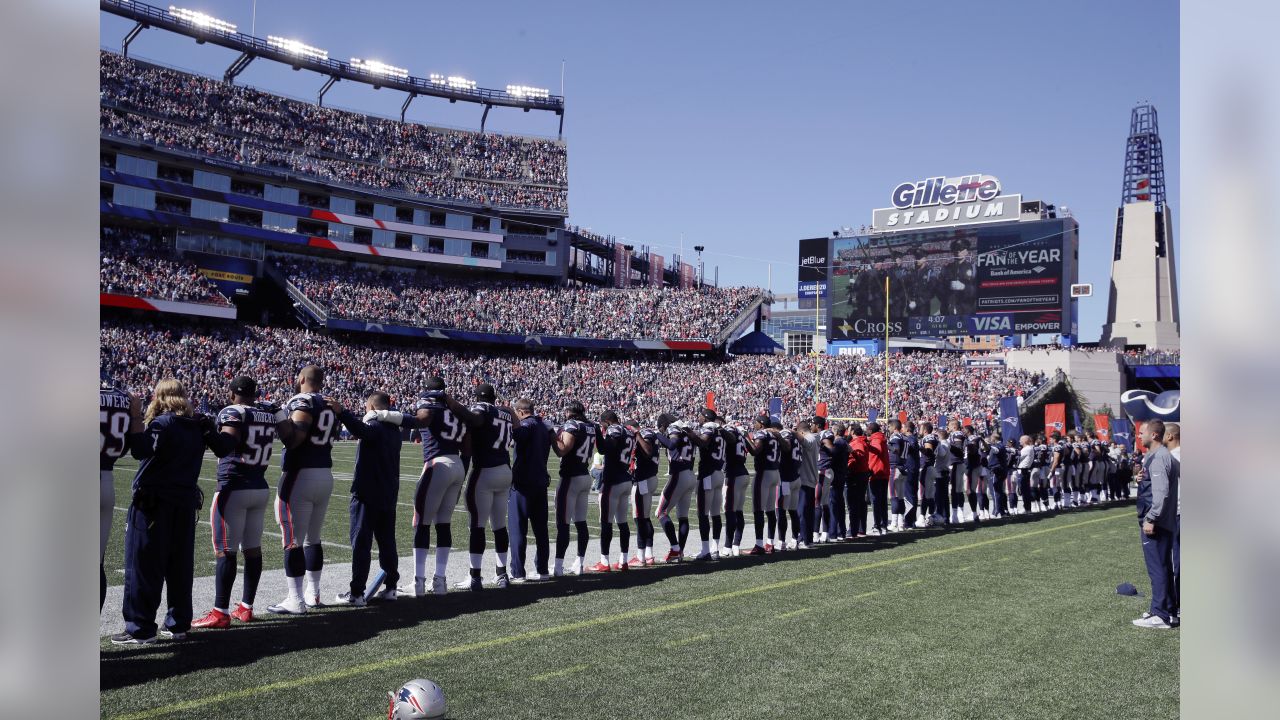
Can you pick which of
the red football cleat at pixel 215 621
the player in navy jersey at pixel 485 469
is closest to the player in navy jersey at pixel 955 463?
the player in navy jersey at pixel 485 469

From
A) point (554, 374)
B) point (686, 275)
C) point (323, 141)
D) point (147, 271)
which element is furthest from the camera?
point (686, 275)

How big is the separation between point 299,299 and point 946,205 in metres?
35.2

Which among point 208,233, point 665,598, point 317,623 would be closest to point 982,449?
point 665,598

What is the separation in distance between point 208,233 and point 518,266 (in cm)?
1870

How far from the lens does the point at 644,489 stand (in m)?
10.6

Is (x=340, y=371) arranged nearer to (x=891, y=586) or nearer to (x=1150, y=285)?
(x=891, y=586)

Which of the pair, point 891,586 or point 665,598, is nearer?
point 665,598

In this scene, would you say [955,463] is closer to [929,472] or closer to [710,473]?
[929,472]

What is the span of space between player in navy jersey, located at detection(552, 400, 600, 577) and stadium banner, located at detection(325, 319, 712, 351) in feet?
129

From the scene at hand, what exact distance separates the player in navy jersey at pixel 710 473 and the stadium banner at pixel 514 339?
38364mm

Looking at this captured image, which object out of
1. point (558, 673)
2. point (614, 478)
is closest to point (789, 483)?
point (614, 478)

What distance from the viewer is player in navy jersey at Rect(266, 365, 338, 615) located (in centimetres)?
702

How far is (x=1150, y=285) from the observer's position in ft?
183

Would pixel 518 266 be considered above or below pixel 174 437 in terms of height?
above
